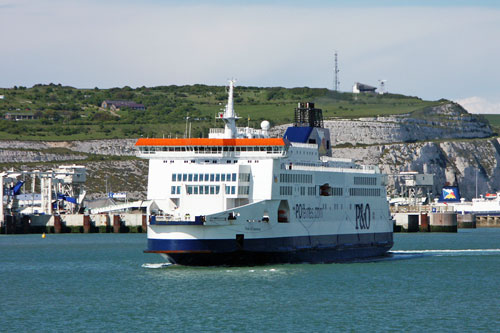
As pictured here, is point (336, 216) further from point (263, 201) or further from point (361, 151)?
point (361, 151)

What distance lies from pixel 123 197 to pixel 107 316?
111 metres

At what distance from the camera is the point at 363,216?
72.1 meters

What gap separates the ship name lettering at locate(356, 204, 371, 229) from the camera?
233 feet

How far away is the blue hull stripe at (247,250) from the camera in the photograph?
55969 millimetres

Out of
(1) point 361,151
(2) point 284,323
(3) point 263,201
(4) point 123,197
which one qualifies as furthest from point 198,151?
(1) point 361,151

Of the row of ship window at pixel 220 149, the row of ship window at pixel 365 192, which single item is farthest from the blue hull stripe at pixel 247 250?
the row of ship window at pixel 220 149

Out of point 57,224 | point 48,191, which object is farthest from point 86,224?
point 48,191

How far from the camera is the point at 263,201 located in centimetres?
5819

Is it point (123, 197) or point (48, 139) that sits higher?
point (48, 139)

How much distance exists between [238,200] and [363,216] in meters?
16.2

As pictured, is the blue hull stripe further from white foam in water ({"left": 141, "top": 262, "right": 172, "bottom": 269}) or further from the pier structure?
the pier structure

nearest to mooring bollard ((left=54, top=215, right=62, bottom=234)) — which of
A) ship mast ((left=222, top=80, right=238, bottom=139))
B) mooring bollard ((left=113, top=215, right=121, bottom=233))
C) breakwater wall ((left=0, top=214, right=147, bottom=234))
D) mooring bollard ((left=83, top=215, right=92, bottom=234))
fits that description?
breakwater wall ((left=0, top=214, right=147, bottom=234))

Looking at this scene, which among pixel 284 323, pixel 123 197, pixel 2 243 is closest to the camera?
pixel 284 323

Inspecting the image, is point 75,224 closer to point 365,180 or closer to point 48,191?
point 48,191
